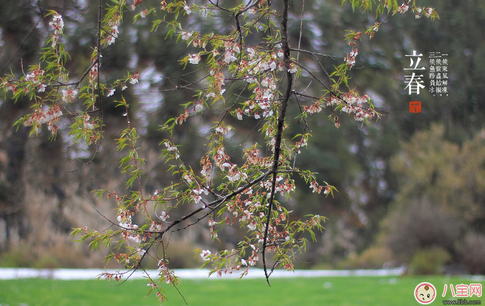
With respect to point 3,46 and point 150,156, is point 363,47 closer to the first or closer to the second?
point 150,156

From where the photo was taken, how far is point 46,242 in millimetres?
9609

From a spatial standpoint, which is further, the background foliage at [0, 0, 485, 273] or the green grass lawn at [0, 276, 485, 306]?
the background foliage at [0, 0, 485, 273]

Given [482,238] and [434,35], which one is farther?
[434,35]

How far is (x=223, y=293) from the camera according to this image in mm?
5793

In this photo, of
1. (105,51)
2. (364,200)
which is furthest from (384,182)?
(105,51)

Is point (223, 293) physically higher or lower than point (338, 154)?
lower

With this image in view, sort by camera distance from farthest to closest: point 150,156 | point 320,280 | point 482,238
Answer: point 150,156
point 482,238
point 320,280

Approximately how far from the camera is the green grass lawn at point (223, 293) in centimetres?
498

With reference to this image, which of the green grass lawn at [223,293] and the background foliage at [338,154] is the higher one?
the background foliage at [338,154]

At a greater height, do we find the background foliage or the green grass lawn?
the background foliage

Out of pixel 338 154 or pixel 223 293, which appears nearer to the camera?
pixel 223 293

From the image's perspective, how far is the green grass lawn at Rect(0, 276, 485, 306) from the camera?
498 centimetres

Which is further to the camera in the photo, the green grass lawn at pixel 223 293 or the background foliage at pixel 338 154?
the background foliage at pixel 338 154

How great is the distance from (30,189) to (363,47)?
9439 millimetres
